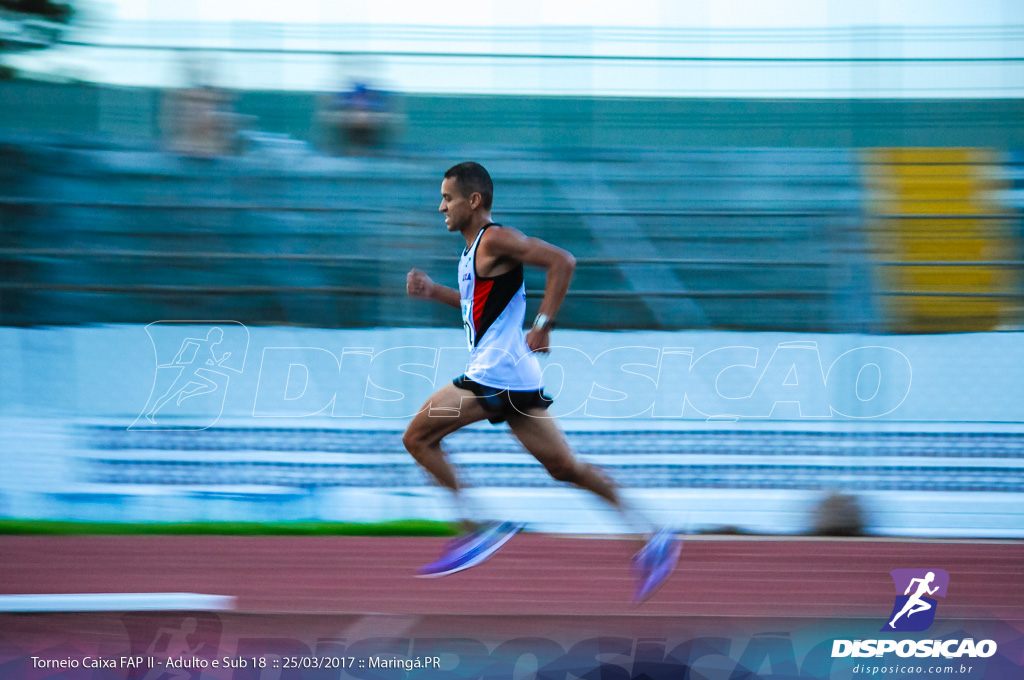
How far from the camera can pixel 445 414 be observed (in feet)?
12.1

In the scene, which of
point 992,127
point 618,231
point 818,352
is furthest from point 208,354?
point 992,127

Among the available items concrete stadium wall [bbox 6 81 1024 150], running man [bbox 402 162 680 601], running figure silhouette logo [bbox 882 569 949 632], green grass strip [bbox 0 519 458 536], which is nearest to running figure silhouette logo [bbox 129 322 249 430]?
green grass strip [bbox 0 519 458 536]

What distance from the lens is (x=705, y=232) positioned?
20.8 ft

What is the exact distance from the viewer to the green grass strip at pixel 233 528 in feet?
19.1

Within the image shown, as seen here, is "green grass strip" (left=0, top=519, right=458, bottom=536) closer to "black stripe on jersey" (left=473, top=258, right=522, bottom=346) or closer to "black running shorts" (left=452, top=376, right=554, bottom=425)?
"black running shorts" (left=452, top=376, right=554, bottom=425)

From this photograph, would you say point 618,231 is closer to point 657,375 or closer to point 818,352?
point 657,375

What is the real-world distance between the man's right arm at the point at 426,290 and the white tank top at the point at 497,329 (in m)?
0.15

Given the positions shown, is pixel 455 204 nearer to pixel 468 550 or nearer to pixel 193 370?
pixel 468 550

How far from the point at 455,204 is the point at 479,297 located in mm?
376

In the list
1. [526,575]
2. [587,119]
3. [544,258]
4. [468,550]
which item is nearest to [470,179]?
[544,258]

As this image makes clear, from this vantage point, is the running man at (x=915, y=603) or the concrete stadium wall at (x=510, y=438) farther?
the concrete stadium wall at (x=510, y=438)

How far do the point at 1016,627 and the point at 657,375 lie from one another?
2799 millimetres

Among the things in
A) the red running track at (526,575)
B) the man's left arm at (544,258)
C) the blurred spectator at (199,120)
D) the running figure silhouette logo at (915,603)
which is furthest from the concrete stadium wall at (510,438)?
the man's left arm at (544,258)

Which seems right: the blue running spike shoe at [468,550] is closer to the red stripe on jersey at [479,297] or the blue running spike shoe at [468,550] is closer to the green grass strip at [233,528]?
the red stripe on jersey at [479,297]
